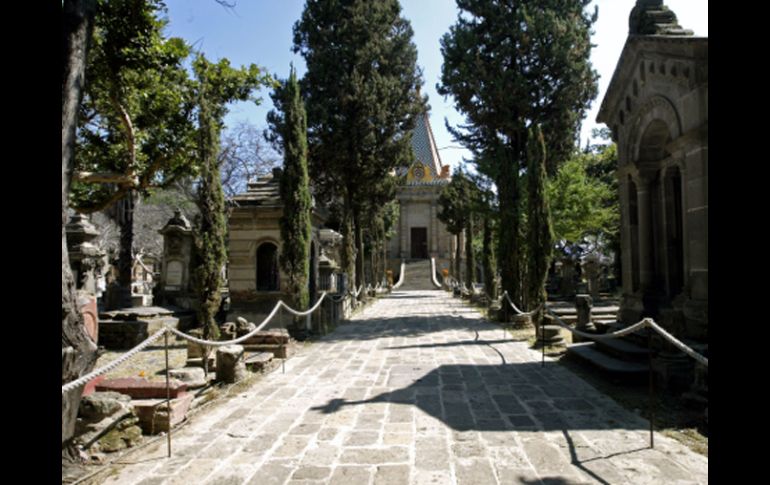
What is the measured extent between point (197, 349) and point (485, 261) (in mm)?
14657

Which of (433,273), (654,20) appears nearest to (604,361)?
(654,20)

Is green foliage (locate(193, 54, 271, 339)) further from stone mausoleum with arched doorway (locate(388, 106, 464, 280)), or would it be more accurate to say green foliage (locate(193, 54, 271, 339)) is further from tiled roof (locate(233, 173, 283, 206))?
stone mausoleum with arched doorway (locate(388, 106, 464, 280))

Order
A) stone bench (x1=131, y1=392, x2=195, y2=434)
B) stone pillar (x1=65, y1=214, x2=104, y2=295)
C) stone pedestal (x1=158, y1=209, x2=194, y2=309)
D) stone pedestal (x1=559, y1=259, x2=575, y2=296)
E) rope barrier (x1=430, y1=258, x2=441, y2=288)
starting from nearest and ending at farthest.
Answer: stone bench (x1=131, y1=392, x2=195, y2=434)
stone pillar (x1=65, y1=214, x2=104, y2=295)
stone pedestal (x1=158, y1=209, x2=194, y2=309)
stone pedestal (x1=559, y1=259, x2=575, y2=296)
rope barrier (x1=430, y1=258, x2=441, y2=288)

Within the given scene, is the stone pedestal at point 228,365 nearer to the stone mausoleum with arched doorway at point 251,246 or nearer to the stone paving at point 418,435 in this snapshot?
the stone paving at point 418,435

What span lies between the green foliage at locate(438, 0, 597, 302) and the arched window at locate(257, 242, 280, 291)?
23.3 ft

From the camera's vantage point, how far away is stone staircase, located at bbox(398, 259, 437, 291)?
39500 millimetres

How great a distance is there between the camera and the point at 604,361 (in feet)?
23.5

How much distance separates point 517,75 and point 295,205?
29.0ft

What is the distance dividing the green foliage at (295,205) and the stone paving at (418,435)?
A: 424 centimetres

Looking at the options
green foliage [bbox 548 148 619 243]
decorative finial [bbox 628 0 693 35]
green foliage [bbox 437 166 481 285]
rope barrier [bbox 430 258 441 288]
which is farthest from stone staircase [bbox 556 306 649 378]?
rope barrier [bbox 430 258 441 288]

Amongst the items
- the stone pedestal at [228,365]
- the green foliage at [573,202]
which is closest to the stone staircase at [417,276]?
the green foliage at [573,202]

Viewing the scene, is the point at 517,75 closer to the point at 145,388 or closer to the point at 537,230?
the point at 537,230
